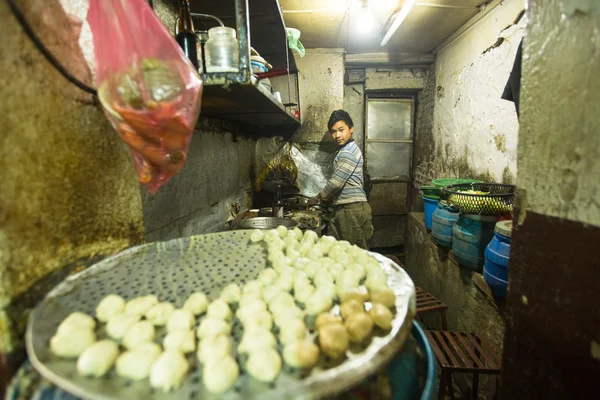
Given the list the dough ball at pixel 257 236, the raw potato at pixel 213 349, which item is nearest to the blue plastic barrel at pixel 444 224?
the dough ball at pixel 257 236

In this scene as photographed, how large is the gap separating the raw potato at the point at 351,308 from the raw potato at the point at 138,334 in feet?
2.25

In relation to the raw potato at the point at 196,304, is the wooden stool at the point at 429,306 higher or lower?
lower

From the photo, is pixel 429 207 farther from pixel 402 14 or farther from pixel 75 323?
pixel 75 323

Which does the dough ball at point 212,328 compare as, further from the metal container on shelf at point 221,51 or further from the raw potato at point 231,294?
the metal container on shelf at point 221,51

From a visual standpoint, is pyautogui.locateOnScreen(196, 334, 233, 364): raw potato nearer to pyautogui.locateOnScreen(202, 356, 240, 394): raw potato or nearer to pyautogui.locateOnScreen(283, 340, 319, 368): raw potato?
pyautogui.locateOnScreen(202, 356, 240, 394): raw potato

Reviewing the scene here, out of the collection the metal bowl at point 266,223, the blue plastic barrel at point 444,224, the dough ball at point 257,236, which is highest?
the dough ball at point 257,236

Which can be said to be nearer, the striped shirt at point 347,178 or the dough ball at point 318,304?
the dough ball at point 318,304

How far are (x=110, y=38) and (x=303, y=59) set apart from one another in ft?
17.2

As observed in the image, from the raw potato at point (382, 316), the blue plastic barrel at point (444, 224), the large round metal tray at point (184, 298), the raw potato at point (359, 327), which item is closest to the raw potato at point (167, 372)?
the large round metal tray at point (184, 298)

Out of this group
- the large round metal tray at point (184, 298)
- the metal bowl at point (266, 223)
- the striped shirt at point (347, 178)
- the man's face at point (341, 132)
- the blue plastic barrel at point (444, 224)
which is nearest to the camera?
→ the large round metal tray at point (184, 298)

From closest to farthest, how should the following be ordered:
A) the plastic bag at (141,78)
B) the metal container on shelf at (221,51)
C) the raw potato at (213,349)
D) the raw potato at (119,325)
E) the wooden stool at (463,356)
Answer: the raw potato at (213,349) → the raw potato at (119,325) → the plastic bag at (141,78) → the metal container on shelf at (221,51) → the wooden stool at (463,356)

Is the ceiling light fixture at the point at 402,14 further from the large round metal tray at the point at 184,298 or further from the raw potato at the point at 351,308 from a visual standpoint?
the raw potato at the point at 351,308

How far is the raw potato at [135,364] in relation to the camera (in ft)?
2.63

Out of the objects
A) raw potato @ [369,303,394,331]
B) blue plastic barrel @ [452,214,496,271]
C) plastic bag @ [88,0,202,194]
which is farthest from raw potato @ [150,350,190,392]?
blue plastic barrel @ [452,214,496,271]
